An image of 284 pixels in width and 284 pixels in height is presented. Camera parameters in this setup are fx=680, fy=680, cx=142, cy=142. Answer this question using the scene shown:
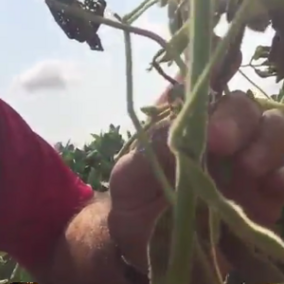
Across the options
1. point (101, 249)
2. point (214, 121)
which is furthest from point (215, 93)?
point (101, 249)

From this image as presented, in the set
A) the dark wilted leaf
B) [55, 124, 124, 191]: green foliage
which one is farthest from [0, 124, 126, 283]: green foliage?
the dark wilted leaf

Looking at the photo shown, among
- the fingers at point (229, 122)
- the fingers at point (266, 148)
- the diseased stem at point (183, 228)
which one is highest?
the fingers at point (229, 122)

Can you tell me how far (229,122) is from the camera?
0.34 meters

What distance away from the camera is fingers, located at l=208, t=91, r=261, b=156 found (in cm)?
33

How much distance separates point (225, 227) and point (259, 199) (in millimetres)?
42

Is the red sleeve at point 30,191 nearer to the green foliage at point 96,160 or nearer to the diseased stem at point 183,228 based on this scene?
the green foliage at point 96,160

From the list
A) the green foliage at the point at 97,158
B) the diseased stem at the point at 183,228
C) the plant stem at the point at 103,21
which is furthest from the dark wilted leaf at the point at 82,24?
the green foliage at the point at 97,158

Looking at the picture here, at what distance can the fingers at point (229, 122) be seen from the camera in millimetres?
334

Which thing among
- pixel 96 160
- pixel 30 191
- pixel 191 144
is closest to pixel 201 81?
pixel 191 144

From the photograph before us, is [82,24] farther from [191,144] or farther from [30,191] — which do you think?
[30,191]

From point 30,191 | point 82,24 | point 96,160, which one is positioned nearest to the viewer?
point 82,24

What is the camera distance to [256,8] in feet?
0.90

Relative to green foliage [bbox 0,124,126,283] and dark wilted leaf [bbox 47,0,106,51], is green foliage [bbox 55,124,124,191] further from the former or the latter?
dark wilted leaf [bbox 47,0,106,51]

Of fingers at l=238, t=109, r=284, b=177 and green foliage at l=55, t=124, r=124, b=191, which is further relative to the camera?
green foliage at l=55, t=124, r=124, b=191
